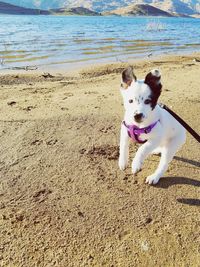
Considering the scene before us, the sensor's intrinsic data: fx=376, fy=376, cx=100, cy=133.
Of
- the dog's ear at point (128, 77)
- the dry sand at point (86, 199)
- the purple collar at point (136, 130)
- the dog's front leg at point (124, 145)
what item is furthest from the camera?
the dog's front leg at point (124, 145)

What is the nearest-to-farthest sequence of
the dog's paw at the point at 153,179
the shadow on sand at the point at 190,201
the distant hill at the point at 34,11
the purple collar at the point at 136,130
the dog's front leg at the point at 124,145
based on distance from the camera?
the purple collar at the point at 136,130 → the dog's front leg at the point at 124,145 → the shadow on sand at the point at 190,201 → the dog's paw at the point at 153,179 → the distant hill at the point at 34,11

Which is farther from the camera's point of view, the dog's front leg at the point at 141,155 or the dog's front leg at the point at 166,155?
the dog's front leg at the point at 166,155

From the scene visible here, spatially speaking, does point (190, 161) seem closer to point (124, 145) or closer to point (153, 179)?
point (153, 179)

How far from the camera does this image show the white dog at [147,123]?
3699mm

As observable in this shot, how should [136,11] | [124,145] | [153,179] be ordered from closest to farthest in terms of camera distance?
[124,145] → [153,179] → [136,11]

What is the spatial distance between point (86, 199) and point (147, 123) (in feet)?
3.92

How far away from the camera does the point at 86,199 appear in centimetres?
441

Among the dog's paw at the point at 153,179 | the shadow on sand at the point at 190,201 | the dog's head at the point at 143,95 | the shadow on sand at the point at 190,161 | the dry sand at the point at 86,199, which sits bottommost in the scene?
the dry sand at the point at 86,199

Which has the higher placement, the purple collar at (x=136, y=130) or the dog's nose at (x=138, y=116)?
the dog's nose at (x=138, y=116)

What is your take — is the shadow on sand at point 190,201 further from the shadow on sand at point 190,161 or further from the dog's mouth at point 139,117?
the dog's mouth at point 139,117

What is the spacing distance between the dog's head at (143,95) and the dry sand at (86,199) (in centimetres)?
114

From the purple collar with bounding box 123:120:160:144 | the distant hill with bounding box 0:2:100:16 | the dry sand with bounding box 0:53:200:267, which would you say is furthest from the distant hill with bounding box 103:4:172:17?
the purple collar with bounding box 123:120:160:144

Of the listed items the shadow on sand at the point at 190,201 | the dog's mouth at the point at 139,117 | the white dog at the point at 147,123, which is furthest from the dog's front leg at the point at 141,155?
the shadow on sand at the point at 190,201

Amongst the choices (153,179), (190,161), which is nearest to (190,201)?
(153,179)
